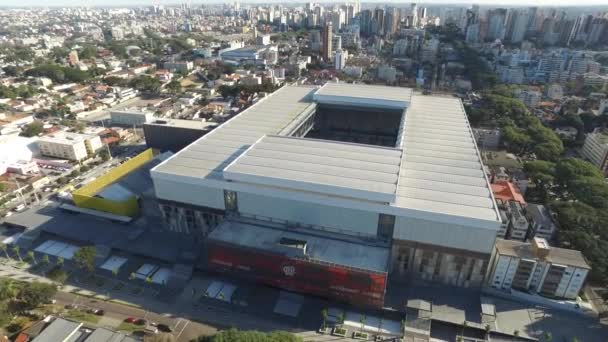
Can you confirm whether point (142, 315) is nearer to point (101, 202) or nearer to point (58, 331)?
point (58, 331)

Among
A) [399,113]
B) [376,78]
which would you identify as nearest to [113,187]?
[399,113]

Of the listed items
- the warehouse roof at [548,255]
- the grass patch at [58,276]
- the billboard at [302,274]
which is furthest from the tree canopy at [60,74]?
the warehouse roof at [548,255]

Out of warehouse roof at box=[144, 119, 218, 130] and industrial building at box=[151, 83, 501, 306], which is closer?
industrial building at box=[151, 83, 501, 306]

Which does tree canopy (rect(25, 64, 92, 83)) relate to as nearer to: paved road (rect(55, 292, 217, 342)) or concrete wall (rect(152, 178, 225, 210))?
concrete wall (rect(152, 178, 225, 210))

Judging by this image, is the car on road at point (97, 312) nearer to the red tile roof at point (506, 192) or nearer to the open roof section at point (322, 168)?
the open roof section at point (322, 168)

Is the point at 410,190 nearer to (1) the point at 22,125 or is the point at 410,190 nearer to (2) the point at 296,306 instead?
(2) the point at 296,306

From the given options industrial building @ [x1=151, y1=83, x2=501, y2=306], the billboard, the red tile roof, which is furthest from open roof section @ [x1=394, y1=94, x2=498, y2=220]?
the billboard
